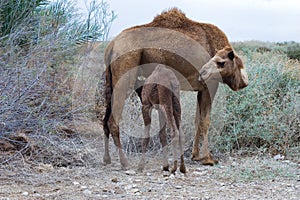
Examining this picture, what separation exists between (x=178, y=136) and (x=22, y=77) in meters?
2.10

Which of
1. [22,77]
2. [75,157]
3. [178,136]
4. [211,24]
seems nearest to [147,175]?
[178,136]

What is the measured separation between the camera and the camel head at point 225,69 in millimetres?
6301

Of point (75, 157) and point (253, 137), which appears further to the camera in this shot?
point (253, 137)

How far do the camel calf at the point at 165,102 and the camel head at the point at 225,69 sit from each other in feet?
1.60

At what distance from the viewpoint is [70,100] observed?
7.52 m

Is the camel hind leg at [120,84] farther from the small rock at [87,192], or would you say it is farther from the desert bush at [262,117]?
the desert bush at [262,117]

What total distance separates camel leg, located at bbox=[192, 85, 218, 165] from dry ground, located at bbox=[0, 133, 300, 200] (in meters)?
0.16

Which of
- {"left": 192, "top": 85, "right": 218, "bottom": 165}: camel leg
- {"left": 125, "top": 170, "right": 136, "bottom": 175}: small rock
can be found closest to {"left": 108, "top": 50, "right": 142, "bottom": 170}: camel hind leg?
{"left": 125, "top": 170, "right": 136, "bottom": 175}: small rock

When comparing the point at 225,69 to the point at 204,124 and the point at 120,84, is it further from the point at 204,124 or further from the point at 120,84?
the point at 120,84

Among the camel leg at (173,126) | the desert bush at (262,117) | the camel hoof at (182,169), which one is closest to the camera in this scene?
the camel leg at (173,126)

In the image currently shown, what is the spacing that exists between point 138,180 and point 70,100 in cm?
228

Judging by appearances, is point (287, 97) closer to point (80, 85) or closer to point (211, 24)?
point (211, 24)

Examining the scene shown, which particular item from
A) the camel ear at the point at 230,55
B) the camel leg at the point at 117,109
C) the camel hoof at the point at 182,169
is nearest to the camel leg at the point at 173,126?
the camel hoof at the point at 182,169

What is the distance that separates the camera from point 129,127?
7.68m
